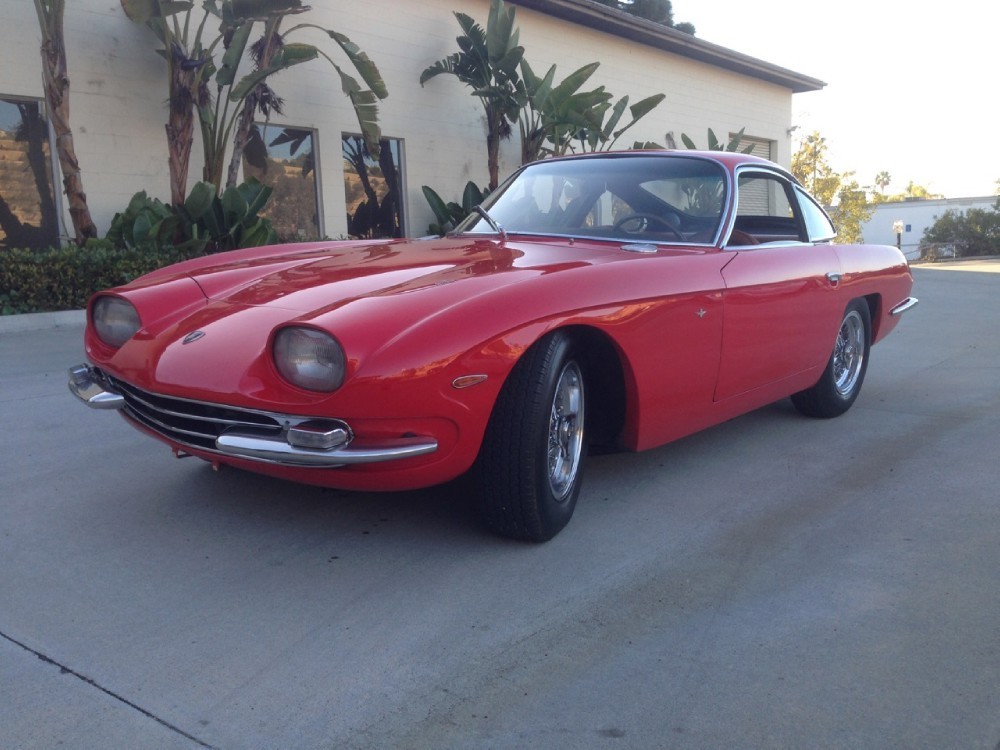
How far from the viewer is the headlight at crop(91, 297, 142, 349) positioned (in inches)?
134

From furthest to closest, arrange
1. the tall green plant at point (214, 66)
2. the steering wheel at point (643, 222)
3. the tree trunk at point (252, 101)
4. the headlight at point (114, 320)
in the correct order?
the tree trunk at point (252, 101) < the tall green plant at point (214, 66) < the steering wheel at point (643, 222) < the headlight at point (114, 320)

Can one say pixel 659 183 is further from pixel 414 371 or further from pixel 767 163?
pixel 414 371

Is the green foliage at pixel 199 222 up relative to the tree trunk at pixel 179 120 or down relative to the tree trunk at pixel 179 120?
down

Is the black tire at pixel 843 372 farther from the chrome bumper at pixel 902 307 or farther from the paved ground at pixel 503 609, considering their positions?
the paved ground at pixel 503 609

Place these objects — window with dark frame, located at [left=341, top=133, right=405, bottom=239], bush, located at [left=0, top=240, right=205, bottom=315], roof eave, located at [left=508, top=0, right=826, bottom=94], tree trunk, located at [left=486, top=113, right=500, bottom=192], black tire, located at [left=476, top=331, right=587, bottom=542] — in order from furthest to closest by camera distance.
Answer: roof eave, located at [left=508, top=0, right=826, bottom=94] → tree trunk, located at [left=486, top=113, right=500, bottom=192] → window with dark frame, located at [left=341, top=133, right=405, bottom=239] → bush, located at [left=0, top=240, right=205, bottom=315] → black tire, located at [left=476, top=331, right=587, bottom=542]

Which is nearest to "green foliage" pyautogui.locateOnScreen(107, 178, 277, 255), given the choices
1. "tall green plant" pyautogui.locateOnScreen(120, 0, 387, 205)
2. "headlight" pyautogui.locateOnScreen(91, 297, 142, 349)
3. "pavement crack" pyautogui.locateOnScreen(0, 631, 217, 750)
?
"tall green plant" pyautogui.locateOnScreen(120, 0, 387, 205)

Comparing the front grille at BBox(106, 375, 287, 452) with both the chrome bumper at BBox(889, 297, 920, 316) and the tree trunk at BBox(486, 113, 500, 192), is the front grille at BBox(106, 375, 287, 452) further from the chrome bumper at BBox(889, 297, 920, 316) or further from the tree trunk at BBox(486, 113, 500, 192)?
the tree trunk at BBox(486, 113, 500, 192)

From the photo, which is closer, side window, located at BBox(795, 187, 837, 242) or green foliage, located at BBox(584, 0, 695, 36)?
side window, located at BBox(795, 187, 837, 242)

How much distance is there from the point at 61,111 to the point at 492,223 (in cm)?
664

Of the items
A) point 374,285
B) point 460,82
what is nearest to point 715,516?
point 374,285

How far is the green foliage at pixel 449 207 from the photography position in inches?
531

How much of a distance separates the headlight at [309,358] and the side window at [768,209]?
8.16ft

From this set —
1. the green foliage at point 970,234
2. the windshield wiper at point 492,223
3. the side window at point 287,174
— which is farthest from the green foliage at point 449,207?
the green foliage at point 970,234

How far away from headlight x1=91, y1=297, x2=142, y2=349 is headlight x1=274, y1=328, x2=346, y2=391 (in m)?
0.93
